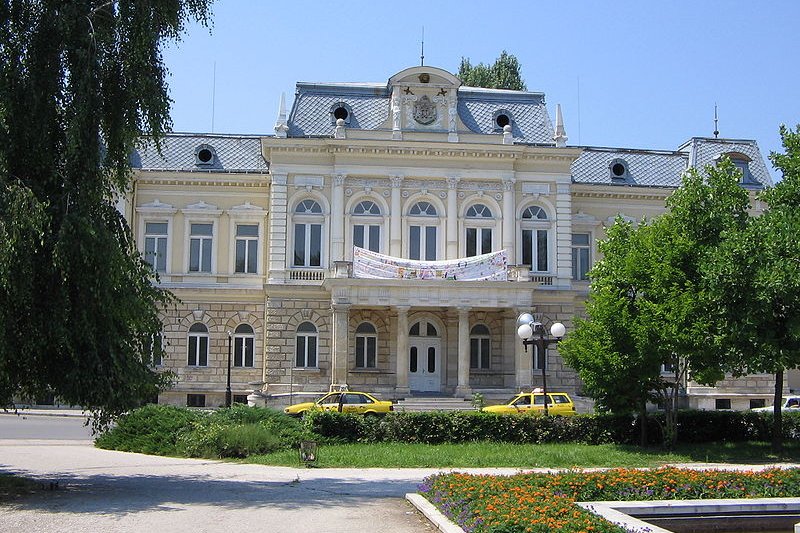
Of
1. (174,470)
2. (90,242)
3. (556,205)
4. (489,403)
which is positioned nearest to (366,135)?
(556,205)

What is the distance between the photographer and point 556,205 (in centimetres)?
4228

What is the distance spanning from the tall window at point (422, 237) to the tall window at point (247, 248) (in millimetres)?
7592

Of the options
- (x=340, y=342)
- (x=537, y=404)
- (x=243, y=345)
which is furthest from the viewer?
(x=243, y=345)

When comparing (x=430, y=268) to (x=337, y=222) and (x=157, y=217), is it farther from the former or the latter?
(x=157, y=217)

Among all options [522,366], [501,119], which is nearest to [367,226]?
[501,119]

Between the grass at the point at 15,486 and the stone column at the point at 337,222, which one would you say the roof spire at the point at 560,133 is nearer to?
the stone column at the point at 337,222

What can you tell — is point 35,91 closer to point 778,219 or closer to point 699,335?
point 699,335

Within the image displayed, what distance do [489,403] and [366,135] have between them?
13.1 metres

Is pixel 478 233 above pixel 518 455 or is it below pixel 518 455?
above

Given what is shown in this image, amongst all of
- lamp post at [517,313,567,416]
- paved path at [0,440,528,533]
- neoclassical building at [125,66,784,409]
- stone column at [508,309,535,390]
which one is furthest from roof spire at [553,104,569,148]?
paved path at [0,440,528,533]

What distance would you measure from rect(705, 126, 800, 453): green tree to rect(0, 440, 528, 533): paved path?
7.55 meters

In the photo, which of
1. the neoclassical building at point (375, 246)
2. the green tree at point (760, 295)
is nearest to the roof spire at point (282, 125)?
the neoclassical building at point (375, 246)

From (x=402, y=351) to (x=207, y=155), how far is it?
1390 cm

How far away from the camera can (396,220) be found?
4088 centimetres
